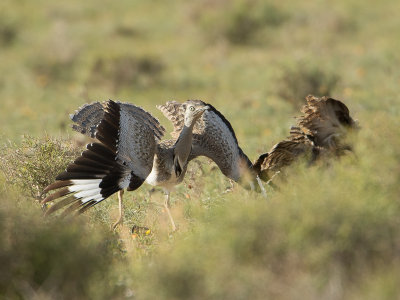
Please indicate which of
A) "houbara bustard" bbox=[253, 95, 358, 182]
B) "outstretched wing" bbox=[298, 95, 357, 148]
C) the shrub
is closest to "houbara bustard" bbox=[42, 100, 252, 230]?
the shrub

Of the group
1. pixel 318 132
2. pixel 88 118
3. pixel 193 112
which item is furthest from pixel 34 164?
pixel 318 132

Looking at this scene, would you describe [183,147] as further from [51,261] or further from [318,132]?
[51,261]

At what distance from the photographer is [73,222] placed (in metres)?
4.56

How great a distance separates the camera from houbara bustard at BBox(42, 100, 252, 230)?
5293mm

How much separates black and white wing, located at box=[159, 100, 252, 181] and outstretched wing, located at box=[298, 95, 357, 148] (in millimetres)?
822

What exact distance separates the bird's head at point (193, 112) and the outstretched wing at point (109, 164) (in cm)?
41

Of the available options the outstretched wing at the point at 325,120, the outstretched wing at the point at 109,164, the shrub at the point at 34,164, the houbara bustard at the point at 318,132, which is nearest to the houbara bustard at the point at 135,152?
the outstretched wing at the point at 109,164

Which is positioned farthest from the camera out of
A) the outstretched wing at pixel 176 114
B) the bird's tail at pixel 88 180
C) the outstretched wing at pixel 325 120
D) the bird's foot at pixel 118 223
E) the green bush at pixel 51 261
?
the outstretched wing at pixel 176 114

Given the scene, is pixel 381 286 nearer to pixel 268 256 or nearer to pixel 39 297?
pixel 268 256

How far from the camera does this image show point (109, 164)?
5.49m

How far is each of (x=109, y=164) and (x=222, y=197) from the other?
3.64 feet

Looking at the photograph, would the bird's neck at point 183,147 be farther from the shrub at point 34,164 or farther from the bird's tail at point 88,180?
the shrub at point 34,164

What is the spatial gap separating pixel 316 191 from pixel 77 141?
3.29 metres

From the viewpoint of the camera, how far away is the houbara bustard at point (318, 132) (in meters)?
5.60
